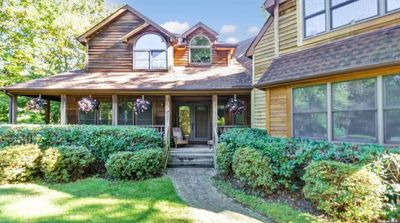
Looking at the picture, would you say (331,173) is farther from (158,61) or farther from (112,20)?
(112,20)

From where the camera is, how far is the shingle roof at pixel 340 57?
231 inches

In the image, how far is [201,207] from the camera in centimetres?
554

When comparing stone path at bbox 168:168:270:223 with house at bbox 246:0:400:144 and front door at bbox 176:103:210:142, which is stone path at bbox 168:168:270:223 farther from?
front door at bbox 176:103:210:142

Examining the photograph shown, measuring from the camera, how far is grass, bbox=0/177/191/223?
4.96 m

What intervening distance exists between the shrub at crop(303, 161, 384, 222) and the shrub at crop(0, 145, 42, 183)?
25.4 ft

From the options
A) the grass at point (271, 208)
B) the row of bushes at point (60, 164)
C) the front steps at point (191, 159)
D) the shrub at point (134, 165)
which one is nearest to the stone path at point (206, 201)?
the grass at point (271, 208)

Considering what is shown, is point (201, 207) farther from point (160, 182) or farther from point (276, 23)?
point (276, 23)

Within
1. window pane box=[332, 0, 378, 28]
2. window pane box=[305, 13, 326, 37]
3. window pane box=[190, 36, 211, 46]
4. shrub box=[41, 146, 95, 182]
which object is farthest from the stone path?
window pane box=[190, 36, 211, 46]

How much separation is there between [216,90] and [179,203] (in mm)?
6353

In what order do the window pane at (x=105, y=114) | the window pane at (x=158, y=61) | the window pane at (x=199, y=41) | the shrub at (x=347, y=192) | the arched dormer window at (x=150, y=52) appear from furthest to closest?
1. the window pane at (x=199, y=41)
2. the window pane at (x=105, y=114)
3. the window pane at (x=158, y=61)
4. the arched dormer window at (x=150, y=52)
5. the shrub at (x=347, y=192)

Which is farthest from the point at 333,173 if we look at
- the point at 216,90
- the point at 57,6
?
the point at 57,6

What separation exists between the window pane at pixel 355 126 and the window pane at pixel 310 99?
54 centimetres

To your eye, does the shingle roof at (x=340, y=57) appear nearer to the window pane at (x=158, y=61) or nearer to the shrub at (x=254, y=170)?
the shrub at (x=254, y=170)

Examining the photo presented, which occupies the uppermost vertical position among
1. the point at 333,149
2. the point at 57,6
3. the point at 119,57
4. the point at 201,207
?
the point at 57,6
